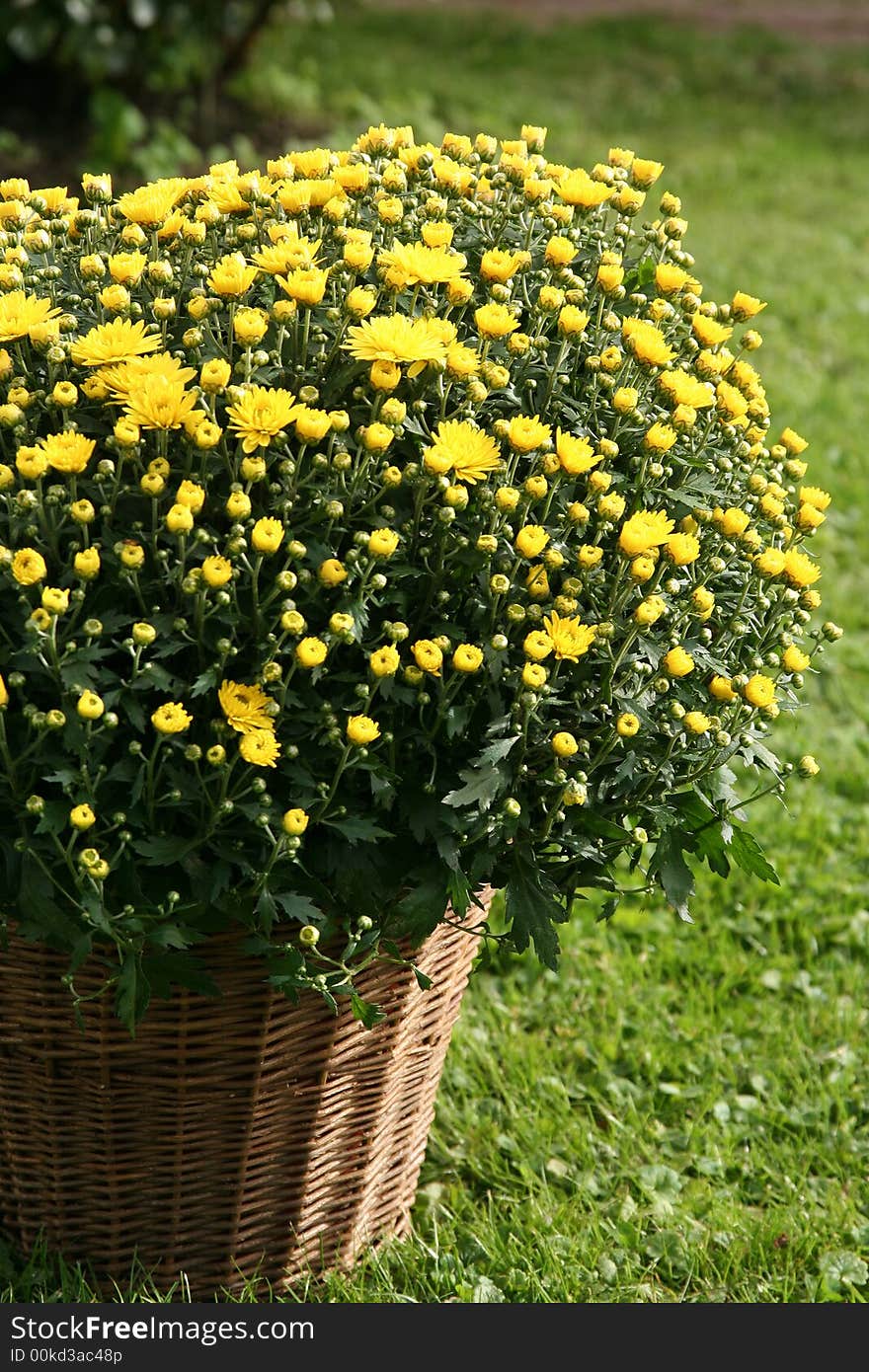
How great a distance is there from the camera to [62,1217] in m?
2.13

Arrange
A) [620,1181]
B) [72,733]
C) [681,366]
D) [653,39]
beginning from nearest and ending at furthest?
[72,733] < [681,366] < [620,1181] < [653,39]

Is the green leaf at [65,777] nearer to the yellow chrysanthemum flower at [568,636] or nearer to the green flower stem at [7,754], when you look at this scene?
the green flower stem at [7,754]

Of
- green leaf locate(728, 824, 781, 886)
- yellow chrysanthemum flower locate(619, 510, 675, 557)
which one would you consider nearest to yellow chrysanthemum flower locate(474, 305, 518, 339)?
yellow chrysanthemum flower locate(619, 510, 675, 557)

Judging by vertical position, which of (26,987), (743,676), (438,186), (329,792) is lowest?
(26,987)

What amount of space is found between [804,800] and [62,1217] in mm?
2026

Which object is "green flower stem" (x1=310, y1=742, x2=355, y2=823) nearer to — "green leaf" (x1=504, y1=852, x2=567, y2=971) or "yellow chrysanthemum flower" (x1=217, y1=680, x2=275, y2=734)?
"yellow chrysanthemum flower" (x1=217, y1=680, x2=275, y2=734)

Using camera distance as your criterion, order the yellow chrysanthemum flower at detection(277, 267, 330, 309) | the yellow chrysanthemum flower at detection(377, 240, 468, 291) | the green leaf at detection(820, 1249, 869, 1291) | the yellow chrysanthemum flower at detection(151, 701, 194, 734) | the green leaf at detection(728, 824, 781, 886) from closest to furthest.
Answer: the yellow chrysanthemum flower at detection(151, 701, 194, 734) → the yellow chrysanthemum flower at detection(277, 267, 330, 309) → the yellow chrysanthemum flower at detection(377, 240, 468, 291) → the green leaf at detection(728, 824, 781, 886) → the green leaf at detection(820, 1249, 869, 1291)

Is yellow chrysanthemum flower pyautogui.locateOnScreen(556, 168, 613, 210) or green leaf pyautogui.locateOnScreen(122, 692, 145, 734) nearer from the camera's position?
green leaf pyautogui.locateOnScreen(122, 692, 145, 734)

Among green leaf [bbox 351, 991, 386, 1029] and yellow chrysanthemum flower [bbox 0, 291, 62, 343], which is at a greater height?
yellow chrysanthemum flower [bbox 0, 291, 62, 343]

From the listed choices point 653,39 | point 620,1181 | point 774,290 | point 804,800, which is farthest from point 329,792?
point 653,39

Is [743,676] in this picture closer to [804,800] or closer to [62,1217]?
[62,1217]

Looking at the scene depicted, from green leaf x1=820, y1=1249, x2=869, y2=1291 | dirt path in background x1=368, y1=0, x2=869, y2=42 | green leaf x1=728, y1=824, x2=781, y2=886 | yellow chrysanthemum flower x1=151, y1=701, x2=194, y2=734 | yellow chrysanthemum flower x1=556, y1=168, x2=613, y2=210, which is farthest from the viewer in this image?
dirt path in background x1=368, y1=0, x2=869, y2=42

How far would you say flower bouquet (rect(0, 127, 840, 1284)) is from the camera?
169cm

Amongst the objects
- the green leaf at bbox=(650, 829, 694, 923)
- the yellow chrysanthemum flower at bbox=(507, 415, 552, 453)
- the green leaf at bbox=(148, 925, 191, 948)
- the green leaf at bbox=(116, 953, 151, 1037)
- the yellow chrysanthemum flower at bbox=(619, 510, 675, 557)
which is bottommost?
the green leaf at bbox=(116, 953, 151, 1037)
